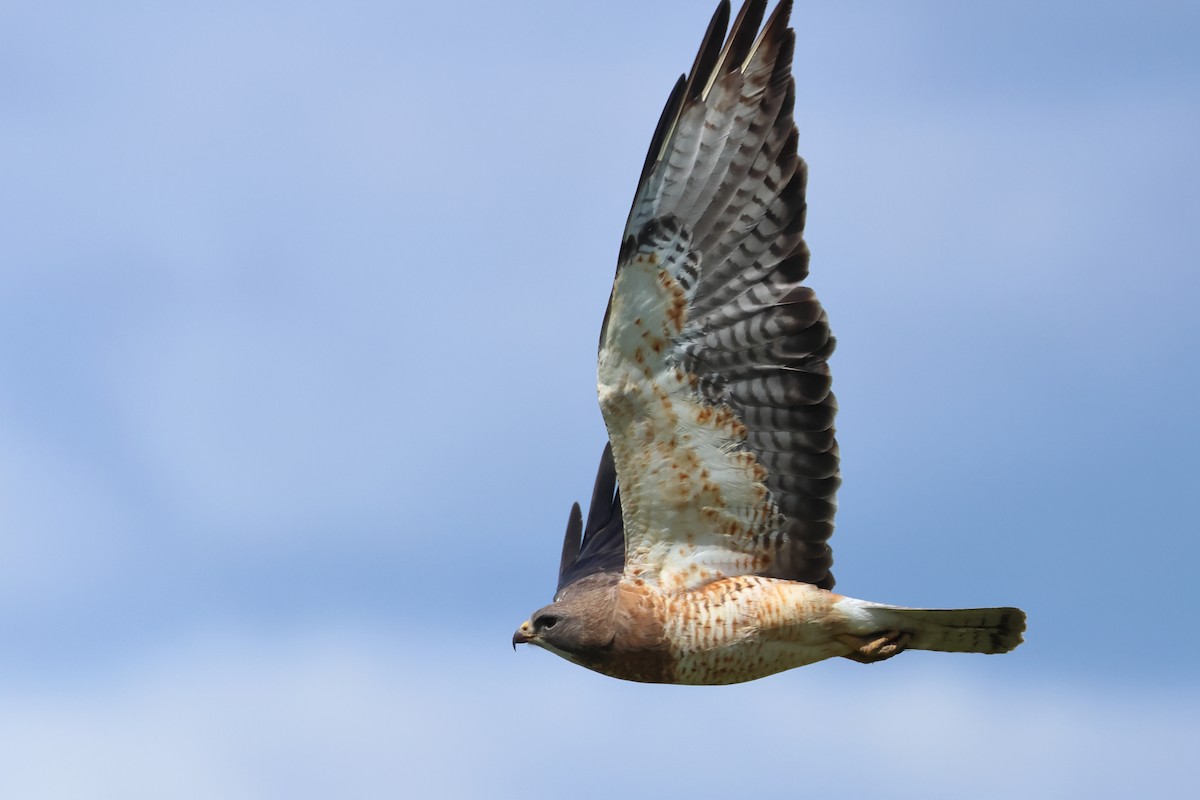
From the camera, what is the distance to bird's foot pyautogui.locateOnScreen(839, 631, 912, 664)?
42.3ft

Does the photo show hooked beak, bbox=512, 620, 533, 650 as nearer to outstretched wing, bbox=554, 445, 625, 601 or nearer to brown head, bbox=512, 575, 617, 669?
brown head, bbox=512, 575, 617, 669

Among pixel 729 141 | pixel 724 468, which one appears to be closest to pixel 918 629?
pixel 724 468

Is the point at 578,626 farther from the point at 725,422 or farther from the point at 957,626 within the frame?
the point at 957,626

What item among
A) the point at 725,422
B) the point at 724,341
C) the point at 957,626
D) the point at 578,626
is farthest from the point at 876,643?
the point at 724,341

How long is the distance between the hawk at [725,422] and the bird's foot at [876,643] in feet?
0.04

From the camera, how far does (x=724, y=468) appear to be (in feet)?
42.4

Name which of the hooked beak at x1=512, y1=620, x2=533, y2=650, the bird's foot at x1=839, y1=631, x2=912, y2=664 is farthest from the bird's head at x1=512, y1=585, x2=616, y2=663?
the bird's foot at x1=839, y1=631, x2=912, y2=664

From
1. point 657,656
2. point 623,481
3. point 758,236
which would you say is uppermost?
point 758,236

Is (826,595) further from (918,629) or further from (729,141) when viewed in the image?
(729,141)

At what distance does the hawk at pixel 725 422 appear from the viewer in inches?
488

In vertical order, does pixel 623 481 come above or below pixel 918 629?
above

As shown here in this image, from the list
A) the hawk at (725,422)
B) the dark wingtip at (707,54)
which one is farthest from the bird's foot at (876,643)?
the dark wingtip at (707,54)

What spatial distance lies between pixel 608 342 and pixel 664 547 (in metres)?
1.50

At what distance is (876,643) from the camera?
42.3ft
